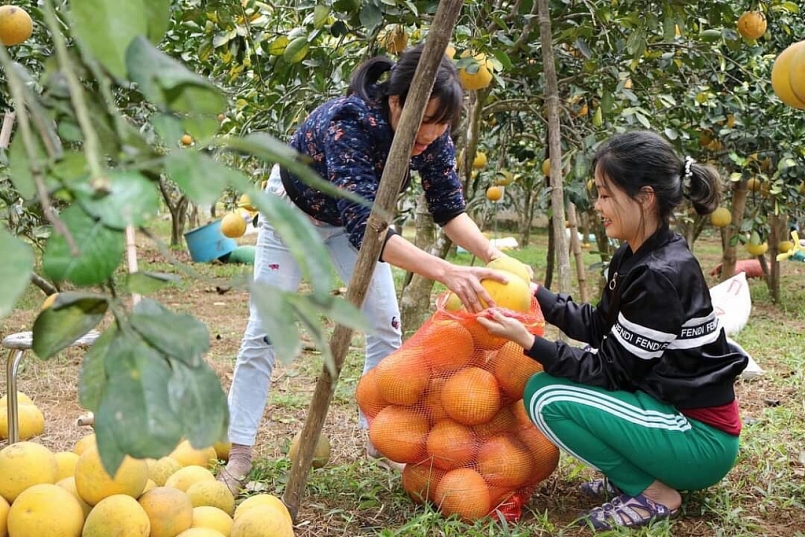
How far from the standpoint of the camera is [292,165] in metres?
0.54

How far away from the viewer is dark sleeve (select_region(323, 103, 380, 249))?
2.07 metres

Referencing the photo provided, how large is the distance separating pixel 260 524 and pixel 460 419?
0.67m

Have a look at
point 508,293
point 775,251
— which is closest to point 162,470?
point 508,293

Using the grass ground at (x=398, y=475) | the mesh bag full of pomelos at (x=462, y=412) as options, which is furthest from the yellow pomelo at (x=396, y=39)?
the mesh bag full of pomelos at (x=462, y=412)

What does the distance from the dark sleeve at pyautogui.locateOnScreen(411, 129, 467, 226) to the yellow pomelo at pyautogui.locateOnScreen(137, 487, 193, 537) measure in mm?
1278

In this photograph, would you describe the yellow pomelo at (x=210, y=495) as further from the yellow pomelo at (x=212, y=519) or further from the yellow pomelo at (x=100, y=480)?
the yellow pomelo at (x=100, y=480)

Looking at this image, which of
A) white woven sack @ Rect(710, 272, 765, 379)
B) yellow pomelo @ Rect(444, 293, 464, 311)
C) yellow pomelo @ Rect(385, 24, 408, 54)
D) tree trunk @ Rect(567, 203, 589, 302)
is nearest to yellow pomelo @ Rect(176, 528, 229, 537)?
yellow pomelo @ Rect(444, 293, 464, 311)

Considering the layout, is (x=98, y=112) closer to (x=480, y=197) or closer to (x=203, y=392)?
(x=203, y=392)

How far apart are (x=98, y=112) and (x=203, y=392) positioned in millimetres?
222

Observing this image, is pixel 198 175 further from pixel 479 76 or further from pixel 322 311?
pixel 479 76

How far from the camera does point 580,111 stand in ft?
14.1

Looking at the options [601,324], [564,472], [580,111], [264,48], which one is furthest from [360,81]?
[580,111]

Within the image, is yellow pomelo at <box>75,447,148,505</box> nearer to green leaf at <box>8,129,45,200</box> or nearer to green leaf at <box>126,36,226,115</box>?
green leaf at <box>8,129,45,200</box>

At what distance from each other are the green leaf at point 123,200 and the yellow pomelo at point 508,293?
67.1 inches
